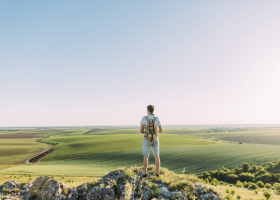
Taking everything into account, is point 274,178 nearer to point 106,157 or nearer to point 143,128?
point 143,128

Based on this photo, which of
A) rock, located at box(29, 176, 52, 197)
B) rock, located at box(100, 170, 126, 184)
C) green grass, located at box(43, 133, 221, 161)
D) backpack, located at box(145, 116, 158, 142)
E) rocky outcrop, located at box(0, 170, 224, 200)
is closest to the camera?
rocky outcrop, located at box(0, 170, 224, 200)

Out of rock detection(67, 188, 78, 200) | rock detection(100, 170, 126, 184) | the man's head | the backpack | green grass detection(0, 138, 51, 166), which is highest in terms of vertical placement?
the man's head

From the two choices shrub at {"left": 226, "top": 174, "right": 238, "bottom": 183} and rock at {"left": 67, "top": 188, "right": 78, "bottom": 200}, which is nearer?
rock at {"left": 67, "top": 188, "right": 78, "bottom": 200}

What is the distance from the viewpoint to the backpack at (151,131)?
18.8 feet

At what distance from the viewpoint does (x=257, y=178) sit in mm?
19094

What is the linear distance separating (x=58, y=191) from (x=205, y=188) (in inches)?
181

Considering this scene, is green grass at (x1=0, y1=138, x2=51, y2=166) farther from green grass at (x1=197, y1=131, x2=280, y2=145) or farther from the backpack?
green grass at (x1=197, y1=131, x2=280, y2=145)

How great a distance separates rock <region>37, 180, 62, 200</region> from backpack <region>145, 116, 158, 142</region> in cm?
330

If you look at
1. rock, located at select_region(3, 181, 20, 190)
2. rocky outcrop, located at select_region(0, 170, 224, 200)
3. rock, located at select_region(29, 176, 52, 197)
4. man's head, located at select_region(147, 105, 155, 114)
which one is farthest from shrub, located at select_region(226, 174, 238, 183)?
rock, located at select_region(3, 181, 20, 190)

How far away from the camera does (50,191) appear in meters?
4.90

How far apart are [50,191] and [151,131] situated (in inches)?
147

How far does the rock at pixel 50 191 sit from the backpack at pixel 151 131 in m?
3.30

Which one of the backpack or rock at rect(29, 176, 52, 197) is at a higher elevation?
the backpack

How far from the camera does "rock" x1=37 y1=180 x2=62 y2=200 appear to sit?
15.8 feet
